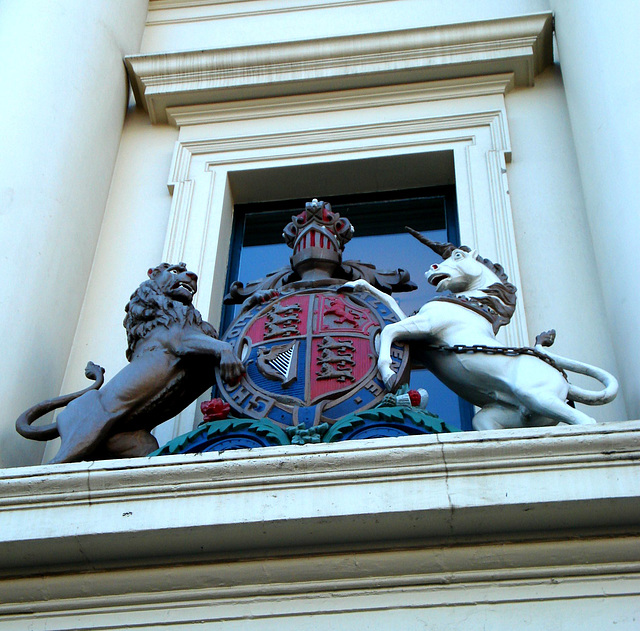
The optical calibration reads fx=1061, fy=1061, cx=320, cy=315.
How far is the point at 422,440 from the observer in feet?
13.1

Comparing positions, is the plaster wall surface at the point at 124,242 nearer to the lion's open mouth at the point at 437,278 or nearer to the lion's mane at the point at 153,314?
the lion's mane at the point at 153,314

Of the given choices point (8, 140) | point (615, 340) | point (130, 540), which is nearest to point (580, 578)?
point (130, 540)

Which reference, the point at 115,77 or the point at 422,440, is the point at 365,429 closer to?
the point at 422,440

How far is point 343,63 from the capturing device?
773cm

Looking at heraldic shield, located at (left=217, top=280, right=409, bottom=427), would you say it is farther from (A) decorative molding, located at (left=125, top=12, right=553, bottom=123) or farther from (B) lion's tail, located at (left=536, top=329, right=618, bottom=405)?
(A) decorative molding, located at (left=125, top=12, right=553, bottom=123)

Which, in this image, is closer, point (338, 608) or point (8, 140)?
point (338, 608)

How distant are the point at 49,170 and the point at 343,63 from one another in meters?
2.39

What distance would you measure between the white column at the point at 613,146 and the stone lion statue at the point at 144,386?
202 cm

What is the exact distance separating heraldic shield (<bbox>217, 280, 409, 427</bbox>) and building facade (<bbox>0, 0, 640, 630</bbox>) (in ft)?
2.05

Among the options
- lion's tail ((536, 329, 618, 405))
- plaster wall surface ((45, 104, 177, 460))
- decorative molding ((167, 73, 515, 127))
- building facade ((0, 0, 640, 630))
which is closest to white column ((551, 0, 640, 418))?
building facade ((0, 0, 640, 630))

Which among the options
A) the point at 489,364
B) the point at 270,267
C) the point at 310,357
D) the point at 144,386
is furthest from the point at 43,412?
the point at 270,267

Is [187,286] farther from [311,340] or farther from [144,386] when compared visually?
[311,340]

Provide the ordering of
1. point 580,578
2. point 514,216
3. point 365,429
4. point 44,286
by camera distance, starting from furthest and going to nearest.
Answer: point 514,216 < point 44,286 < point 365,429 < point 580,578

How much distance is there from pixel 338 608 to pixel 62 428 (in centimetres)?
168
